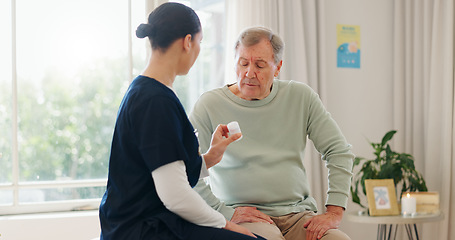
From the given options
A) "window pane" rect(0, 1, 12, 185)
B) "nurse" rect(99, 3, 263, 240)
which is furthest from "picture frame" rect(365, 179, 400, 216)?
"window pane" rect(0, 1, 12, 185)

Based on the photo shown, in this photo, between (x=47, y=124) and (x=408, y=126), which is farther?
(x=408, y=126)

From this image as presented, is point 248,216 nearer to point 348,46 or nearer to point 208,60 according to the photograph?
point 208,60

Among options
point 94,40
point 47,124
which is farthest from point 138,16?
point 47,124

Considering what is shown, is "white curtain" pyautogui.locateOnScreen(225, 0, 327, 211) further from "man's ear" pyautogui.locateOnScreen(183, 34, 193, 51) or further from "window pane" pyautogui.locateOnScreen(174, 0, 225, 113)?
"man's ear" pyautogui.locateOnScreen(183, 34, 193, 51)

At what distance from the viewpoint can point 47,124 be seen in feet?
10.1

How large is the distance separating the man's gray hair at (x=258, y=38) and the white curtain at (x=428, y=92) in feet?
5.72

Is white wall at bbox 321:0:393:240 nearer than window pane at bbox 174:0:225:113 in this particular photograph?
No

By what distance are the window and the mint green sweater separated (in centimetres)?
125

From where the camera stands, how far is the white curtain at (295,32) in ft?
10.4

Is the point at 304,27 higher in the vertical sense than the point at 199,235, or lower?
higher

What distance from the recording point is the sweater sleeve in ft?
4.03

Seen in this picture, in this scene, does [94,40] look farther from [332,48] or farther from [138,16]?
[332,48]

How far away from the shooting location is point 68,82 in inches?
122

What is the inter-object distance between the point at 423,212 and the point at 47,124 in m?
2.13
